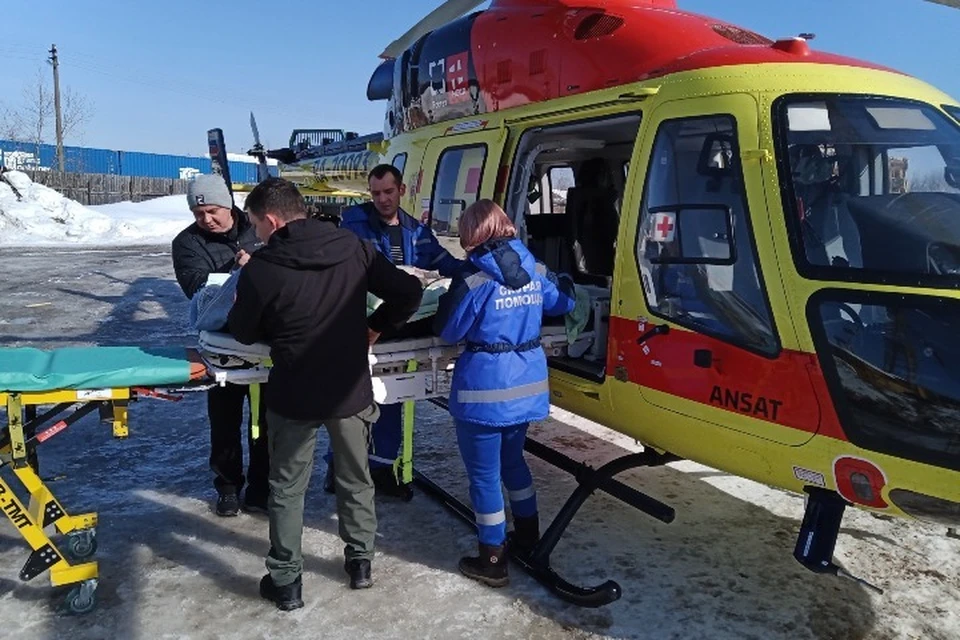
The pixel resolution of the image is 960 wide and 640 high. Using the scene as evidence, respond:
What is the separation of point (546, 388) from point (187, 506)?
2.39 m

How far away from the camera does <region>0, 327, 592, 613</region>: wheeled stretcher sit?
323 cm

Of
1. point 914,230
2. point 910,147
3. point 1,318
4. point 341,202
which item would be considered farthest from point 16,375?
point 341,202

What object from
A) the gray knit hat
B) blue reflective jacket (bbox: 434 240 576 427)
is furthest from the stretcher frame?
blue reflective jacket (bbox: 434 240 576 427)

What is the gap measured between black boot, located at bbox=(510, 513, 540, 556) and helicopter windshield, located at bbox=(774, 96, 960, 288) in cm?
184

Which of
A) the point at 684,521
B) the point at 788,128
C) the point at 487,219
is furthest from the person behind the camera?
the point at 684,521

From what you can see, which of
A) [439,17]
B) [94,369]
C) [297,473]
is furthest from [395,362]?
[439,17]

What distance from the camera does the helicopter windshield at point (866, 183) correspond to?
8.95ft

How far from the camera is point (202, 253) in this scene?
14.1 ft

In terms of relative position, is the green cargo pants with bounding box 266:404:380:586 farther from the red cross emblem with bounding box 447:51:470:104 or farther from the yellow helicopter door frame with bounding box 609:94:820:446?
the red cross emblem with bounding box 447:51:470:104

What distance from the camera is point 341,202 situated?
50.0 feet

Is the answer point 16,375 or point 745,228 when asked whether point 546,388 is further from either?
point 16,375

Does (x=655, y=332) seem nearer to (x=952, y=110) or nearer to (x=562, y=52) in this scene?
(x=952, y=110)

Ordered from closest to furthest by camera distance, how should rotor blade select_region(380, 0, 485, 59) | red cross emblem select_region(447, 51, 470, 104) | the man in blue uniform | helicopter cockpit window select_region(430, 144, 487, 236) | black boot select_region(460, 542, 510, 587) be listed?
black boot select_region(460, 542, 510, 587)
the man in blue uniform
helicopter cockpit window select_region(430, 144, 487, 236)
red cross emblem select_region(447, 51, 470, 104)
rotor blade select_region(380, 0, 485, 59)

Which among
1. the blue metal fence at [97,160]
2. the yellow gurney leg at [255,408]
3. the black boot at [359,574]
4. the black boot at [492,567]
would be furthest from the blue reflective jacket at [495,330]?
the blue metal fence at [97,160]
